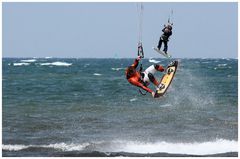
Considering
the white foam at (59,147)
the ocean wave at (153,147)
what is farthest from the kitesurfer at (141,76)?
the white foam at (59,147)

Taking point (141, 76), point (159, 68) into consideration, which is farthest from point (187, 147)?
point (159, 68)

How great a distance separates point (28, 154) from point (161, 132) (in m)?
7.33

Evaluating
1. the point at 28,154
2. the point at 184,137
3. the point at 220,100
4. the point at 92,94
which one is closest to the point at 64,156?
the point at 28,154

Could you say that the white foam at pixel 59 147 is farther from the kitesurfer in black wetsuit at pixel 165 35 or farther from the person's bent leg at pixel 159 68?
the kitesurfer in black wetsuit at pixel 165 35

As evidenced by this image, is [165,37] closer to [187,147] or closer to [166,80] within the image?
[166,80]

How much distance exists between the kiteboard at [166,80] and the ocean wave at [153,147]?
226 inches

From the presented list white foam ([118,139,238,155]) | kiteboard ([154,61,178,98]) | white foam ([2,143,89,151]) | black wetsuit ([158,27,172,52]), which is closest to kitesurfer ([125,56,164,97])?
kiteboard ([154,61,178,98])

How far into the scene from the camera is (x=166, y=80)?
19156 millimetres

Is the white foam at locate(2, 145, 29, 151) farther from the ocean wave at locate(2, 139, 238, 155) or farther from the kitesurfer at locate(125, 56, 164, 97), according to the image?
the kitesurfer at locate(125, 56, 164, 97)

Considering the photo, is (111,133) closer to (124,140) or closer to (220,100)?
(124,140)

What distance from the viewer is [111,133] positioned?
28.9 metres

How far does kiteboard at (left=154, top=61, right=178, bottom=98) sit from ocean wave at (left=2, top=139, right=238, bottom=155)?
574cm

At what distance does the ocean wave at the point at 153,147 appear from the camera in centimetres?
2480

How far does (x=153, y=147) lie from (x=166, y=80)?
700 cm
